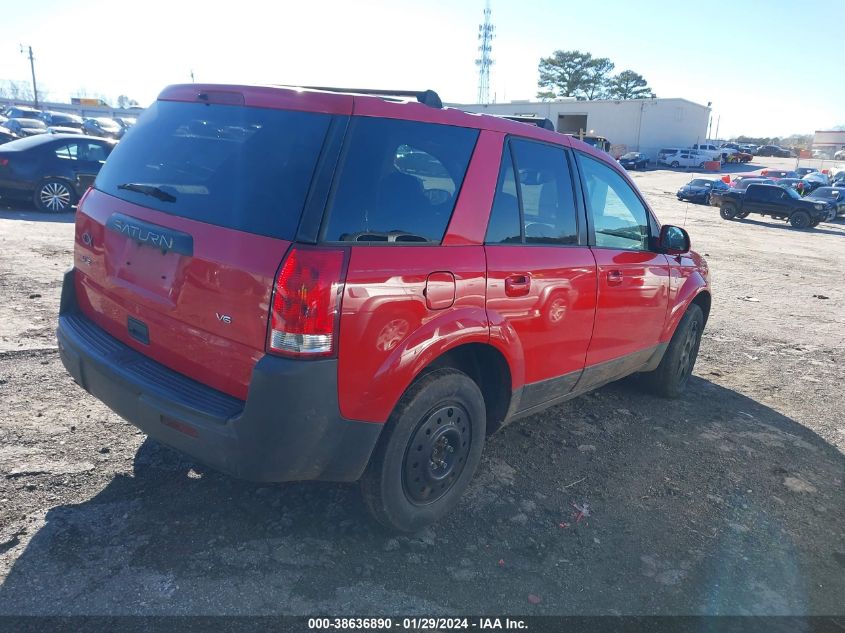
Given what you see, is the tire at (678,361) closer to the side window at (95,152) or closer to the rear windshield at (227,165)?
the rear windshield at (227,165)

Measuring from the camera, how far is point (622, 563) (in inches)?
120

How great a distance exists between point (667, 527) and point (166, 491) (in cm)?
260

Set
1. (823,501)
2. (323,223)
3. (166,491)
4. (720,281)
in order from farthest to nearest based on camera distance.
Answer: (720,281) < (823,501) < (166,491) < (323,223)

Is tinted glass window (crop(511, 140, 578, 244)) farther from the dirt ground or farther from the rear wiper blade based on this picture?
the rear wiper blade

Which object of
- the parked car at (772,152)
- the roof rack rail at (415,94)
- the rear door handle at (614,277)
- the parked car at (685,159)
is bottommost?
the rear door handle at (614,277)

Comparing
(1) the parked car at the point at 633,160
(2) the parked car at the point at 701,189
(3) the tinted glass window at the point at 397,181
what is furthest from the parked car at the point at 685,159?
(3) the tinted glass window at the point at 397,181

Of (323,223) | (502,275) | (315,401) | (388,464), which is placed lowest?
(388,464)

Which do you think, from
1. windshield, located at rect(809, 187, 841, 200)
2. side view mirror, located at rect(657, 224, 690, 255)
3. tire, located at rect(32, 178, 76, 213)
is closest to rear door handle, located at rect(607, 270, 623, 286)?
side view mirror, located at rect(657, 224, 690, 255)

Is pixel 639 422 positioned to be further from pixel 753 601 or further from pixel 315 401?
pixel 315 401

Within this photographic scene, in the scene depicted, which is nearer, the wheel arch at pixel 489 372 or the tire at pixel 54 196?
the wheel arch at pixel 489 372

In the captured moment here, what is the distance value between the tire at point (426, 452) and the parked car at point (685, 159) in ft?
198

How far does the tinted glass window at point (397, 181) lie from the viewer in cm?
255

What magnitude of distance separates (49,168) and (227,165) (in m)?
11.5

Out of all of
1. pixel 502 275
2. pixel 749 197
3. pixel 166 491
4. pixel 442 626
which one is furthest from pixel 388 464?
pixel 749 197
